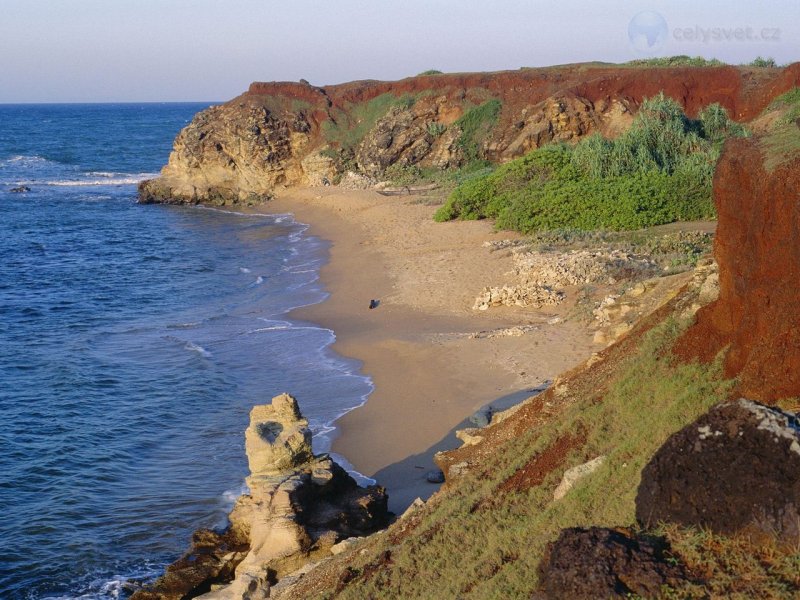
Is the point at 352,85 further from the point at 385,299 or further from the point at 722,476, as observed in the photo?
the point at 722,476

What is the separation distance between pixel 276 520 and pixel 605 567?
5.93 meters

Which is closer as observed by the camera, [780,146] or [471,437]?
[780,146]

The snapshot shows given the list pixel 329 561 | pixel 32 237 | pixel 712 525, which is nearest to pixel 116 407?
pixel 329 561

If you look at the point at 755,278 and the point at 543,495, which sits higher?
the point at 755,278

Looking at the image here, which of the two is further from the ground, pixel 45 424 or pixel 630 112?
pixel 630 112

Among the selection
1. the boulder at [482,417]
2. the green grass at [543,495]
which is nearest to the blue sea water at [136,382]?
the boulder at [482,417]

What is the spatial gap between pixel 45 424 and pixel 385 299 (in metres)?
8.79

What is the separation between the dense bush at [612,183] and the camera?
26.4 m

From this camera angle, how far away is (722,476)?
507 cm

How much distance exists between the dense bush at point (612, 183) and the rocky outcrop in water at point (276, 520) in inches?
656

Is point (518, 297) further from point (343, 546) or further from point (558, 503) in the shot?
point (558, 503)

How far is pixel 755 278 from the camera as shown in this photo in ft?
24.6

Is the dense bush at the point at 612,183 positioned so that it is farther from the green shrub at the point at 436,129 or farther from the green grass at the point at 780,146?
the green grass at the point at 780,146

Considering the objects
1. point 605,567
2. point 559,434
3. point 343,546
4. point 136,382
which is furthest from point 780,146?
point 136,382
